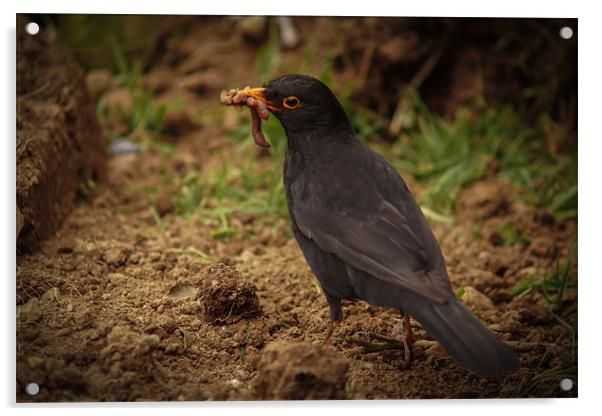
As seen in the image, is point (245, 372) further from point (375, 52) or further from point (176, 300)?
point (375, 52)

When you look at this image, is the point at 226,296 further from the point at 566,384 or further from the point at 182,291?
the point at 566,384

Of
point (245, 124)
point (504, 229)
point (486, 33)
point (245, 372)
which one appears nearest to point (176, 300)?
point (245, 372)

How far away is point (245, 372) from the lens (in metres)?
3.93

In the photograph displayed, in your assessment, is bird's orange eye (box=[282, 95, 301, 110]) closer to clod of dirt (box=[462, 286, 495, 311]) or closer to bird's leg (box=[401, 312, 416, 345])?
bird's leg (box=[401, 312, 416, 345])

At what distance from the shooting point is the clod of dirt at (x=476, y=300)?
4.57 m

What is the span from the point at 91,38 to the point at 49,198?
1.48 meters

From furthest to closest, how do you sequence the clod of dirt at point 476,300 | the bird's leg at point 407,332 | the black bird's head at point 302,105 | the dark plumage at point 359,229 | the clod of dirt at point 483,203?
the clod of dirt at point 483,203 → the clod of dirt at point 476,300 → the bird's leg at point 407,332 → the black bird's head at point 302,105 → the dark plumage at point 359,229

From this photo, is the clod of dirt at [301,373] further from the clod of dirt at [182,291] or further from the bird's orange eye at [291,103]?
the bird's orange eye at [291,103]

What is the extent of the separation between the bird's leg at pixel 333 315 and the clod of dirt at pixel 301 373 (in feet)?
0.93

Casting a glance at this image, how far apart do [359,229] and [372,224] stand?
68mm

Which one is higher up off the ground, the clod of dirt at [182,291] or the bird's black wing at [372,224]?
the bird's black wing at [372,224]

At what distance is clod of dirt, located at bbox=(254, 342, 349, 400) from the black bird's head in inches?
42.7

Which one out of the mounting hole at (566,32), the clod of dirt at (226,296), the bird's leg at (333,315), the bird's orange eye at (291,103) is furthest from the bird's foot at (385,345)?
the mounting hole at (566,32)

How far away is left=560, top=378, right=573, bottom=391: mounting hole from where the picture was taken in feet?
13.8
